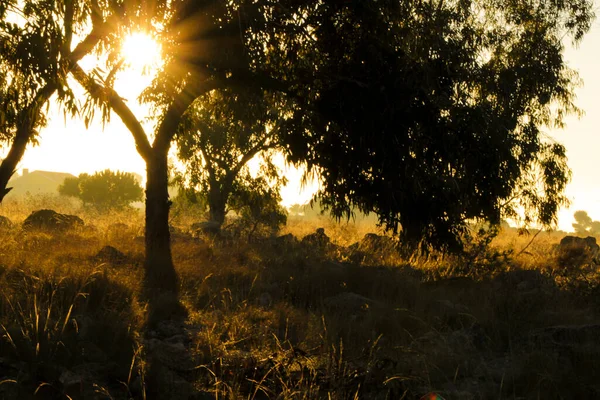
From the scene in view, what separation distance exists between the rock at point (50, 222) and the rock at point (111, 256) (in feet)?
16.1

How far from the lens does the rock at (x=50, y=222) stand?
14.6 metres

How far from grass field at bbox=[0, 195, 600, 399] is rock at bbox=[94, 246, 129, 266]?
4 centimetres

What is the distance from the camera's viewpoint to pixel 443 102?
7852 millimetres

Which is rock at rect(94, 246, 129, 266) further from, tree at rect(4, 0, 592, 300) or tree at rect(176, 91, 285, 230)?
tree at rect(176, 91, 285, 230)

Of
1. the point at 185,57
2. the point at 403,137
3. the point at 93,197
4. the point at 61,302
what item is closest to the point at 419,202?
the point at 403,137

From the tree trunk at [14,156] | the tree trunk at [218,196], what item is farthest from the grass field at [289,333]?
the tree trunk at [218,196]

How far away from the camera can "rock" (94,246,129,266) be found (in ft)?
31.0

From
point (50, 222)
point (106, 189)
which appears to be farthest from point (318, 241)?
point (106, 189)

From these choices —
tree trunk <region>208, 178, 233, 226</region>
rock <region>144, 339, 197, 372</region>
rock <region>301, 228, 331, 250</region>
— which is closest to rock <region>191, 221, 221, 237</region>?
tree trunk <region>208, 178, 233, 226</region>

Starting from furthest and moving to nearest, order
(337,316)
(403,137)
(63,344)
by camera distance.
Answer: (403,137), (337,316), (63,344)

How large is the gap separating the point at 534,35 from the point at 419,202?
1109 cm

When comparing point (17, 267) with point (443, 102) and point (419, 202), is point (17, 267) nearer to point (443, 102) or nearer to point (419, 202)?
point (419, 202)

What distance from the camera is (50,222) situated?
15.8m

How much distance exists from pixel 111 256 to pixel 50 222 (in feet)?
23.0
